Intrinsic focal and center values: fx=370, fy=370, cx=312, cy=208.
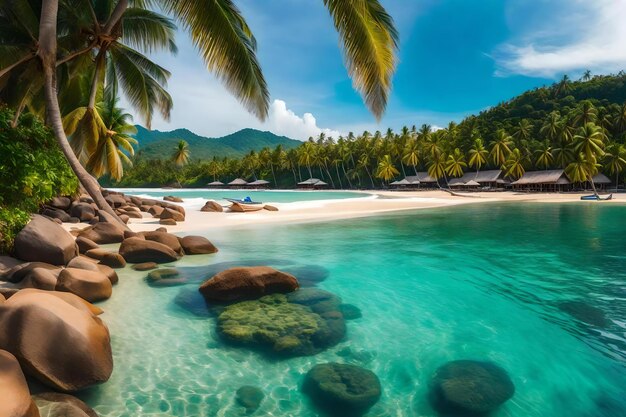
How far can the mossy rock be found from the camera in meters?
4.86

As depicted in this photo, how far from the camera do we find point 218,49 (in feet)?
28.7

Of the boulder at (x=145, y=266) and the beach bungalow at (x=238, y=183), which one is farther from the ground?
the beach bungalow at (x=238, y=183)

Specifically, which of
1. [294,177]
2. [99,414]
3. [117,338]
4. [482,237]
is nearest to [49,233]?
[117,338]

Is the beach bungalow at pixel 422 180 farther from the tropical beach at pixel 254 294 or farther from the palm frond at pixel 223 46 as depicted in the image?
the palm frond at pixel 223 46

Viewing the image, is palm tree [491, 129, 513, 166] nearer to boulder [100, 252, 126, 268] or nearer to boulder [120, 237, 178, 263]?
boulder [120, 237, 178, 263]

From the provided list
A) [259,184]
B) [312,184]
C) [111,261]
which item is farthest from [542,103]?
[111,261]

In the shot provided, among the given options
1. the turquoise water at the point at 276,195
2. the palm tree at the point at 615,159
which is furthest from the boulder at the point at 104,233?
the palm tree at the point at 615,159

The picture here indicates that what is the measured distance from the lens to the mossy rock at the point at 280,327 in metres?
4.86

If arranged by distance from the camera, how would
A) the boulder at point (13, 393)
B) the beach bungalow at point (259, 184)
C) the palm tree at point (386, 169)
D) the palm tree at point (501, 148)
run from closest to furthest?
the boulder at point (13, 393) → the palm tree at point (501, 148) → the palm tree at point (386, 169) → the beach bungalow at point (259, 184)

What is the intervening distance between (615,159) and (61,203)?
2350 inches

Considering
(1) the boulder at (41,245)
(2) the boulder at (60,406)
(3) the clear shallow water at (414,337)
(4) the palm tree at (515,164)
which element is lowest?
(3) the clear shallow water at (414,337)

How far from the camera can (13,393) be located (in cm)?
273

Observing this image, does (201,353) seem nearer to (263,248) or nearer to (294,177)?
(263,248)

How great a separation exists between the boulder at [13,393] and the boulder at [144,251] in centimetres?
654
